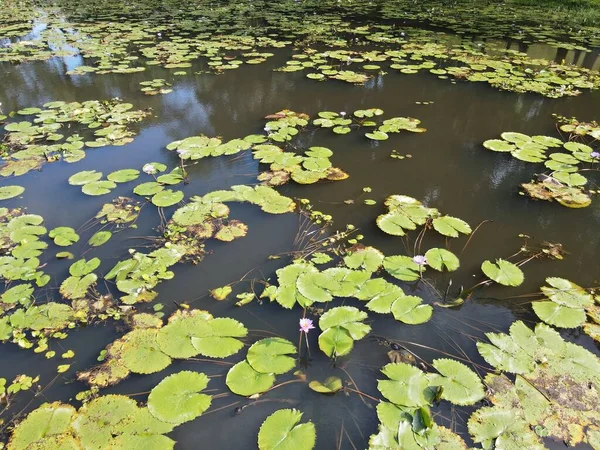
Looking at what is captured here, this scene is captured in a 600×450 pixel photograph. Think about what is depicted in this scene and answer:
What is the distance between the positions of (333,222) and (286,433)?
1.69 metres

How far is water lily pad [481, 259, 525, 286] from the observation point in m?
2.29

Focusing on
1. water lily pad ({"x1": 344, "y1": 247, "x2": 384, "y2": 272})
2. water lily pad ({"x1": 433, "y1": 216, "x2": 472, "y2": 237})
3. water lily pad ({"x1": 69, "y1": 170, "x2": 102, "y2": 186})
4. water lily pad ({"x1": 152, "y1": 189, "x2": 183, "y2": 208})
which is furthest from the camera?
water lily pad ({"x1": 69, "y1": 170, "x2": 102, "y2": 186})

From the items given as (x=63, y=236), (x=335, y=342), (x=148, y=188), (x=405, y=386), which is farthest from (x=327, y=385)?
(x=148, y=188)

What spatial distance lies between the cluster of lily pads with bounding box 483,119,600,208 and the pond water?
104 mm

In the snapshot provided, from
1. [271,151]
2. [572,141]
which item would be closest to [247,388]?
[271,151]

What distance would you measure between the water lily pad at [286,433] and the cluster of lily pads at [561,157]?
114 inches

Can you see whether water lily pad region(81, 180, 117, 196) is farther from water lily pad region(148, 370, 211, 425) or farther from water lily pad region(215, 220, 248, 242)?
water lily pad region(148, 370, 211, 425)

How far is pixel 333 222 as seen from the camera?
291cm

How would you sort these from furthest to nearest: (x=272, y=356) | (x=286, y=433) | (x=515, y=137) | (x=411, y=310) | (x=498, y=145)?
1. (x=515, y=137)
2. (x=498, y=145)
3. (x=411, y=310)
4. (x=272, y=356)
5. (x=286, y=433)

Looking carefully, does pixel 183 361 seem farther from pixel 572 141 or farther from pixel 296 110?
pixel 572 141

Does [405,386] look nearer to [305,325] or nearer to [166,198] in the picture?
[305,325]

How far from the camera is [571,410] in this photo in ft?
5.41

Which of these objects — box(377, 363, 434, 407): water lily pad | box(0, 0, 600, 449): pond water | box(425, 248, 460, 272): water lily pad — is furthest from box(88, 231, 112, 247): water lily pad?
box(425, 248, 460, 272): water lily pad

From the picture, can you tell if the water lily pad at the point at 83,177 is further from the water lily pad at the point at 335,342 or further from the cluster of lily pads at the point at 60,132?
the water lily pad at the point at 335,342
